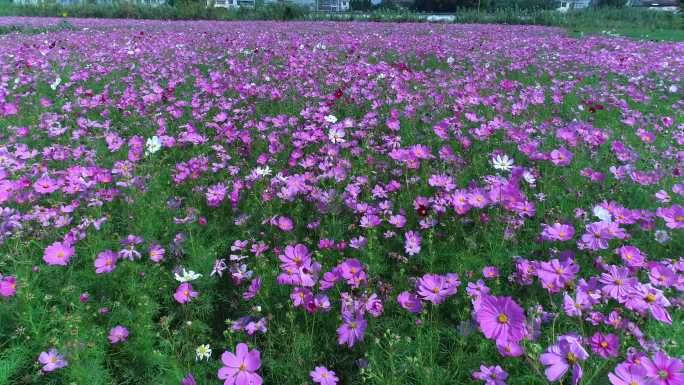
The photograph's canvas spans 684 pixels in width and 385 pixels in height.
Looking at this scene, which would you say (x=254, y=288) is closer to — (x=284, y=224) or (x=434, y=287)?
(x=284, y=224)

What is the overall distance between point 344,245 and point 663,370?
47.4 inches

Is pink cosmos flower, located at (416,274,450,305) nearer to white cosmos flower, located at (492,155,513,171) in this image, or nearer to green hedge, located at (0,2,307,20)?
white cosmos flower, located at (492,155,513,171)

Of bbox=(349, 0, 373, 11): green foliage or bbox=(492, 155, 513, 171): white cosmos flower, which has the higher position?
bbox=(349, 0, 373, 11): green foliage

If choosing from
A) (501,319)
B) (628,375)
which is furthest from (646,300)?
(501,319)

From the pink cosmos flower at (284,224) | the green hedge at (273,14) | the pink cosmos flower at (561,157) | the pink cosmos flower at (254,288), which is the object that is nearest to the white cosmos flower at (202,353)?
the pink cosmos flower at (254,288)

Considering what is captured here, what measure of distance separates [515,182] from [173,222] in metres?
1.82

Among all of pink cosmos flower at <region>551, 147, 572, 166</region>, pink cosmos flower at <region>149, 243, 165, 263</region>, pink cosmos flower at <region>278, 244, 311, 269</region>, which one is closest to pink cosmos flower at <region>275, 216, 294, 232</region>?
pink cosmos flower at <region>278, 244, 311, 269</region>

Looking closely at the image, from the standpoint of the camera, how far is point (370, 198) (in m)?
2.33

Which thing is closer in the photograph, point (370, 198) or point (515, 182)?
point (515, 182)

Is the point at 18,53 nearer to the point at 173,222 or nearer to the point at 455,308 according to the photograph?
the point at 173,222

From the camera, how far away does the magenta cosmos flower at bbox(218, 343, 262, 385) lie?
1.15 m

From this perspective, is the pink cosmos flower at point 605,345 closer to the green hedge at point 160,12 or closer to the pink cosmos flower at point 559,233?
the pink cosmos flower at point 559,233

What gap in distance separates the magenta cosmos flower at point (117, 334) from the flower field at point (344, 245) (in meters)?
0.01

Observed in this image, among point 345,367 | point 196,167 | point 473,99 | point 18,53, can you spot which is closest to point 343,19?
point 18,53
